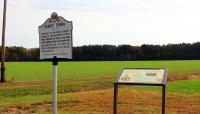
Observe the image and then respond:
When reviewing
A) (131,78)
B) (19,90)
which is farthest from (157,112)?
(19,90)

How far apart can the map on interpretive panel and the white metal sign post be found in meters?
1.76

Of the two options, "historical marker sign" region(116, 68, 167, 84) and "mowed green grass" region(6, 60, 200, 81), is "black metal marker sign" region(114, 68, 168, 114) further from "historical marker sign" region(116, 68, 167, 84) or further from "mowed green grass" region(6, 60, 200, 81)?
"mowed green grass" region(6, 60, 200, 81)

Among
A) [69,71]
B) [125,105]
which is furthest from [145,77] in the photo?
[69,71]

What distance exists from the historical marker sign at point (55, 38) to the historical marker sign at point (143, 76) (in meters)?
1.82

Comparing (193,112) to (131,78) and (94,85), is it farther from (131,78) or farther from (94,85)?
(94,85)

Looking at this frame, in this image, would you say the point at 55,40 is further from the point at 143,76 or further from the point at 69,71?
the point at 69,71

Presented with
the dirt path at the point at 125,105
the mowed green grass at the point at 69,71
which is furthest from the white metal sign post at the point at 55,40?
the mowed green grass at the point at 69,71

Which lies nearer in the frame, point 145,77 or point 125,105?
point 145,77

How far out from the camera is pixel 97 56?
126 m

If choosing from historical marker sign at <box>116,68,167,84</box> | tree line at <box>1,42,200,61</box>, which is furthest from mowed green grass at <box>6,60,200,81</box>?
tree line at <box>1,42,200,61</box>

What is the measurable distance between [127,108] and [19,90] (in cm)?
1225

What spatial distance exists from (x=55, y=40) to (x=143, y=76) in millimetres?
2312

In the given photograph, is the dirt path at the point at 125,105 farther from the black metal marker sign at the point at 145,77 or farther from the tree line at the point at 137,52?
the tree line at the point at 137,52

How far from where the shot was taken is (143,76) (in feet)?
40.1
